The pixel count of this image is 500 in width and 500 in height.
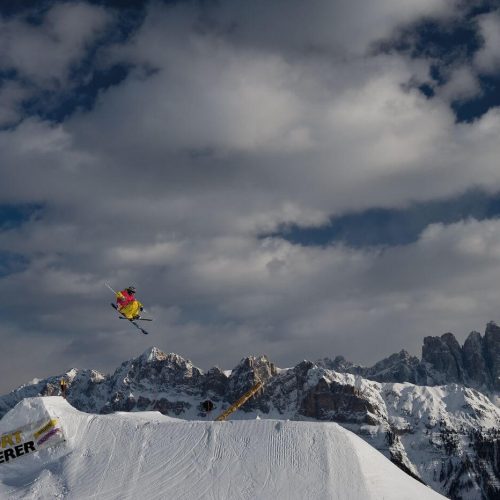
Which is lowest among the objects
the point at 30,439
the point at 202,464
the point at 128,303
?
the point at 202,464

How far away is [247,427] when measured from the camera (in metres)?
87.1

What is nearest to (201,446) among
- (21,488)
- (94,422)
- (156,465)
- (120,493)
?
(156,465)

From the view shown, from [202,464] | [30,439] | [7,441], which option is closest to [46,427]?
[30,439]

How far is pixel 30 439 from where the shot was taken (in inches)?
3533

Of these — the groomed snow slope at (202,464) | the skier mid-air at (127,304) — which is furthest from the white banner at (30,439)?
the skier mid-air at (127,304)

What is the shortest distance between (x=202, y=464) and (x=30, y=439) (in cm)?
2699

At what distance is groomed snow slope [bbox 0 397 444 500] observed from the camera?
76875 mm

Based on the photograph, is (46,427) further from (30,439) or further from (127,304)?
(127,304)

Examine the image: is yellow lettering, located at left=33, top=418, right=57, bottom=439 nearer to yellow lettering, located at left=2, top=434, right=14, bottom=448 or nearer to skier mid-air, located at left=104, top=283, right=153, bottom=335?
yellow lettering, located at left=2, top=434, right=14, bottom=448

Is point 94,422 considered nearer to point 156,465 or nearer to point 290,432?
point 156,465

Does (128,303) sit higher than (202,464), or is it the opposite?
(128,303)

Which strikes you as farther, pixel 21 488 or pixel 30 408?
pixel 30 408

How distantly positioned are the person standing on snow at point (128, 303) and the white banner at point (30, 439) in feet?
85.5

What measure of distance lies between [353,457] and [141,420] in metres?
32.6
